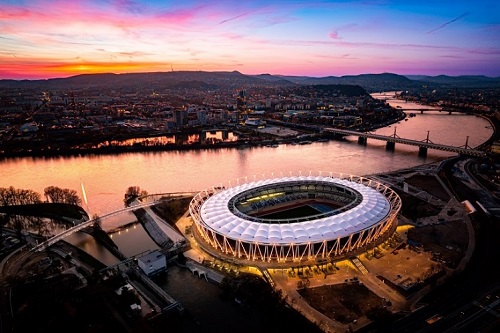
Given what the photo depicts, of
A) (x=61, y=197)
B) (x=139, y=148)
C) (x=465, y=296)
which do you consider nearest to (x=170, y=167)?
(x=139, y=148)

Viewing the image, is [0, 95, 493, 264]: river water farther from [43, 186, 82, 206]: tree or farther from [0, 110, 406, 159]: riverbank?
[0, 110, 406, 159]: riverbank

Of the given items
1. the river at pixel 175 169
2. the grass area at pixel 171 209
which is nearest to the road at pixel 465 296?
Result: the river at pixel 175 169

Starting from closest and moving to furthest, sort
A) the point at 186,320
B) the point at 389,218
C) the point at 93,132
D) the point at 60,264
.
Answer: the point at 186,320
the point at 60,264
the point at 389,218
the point at 93,132

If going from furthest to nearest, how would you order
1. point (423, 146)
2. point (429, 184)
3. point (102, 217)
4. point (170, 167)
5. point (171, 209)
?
point (423, 146)
point (170, 167)
point (429, 184)
point (171, 209)
point (102, 217)

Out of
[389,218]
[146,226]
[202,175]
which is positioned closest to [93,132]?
[202,175]

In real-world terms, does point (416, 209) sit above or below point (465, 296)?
above

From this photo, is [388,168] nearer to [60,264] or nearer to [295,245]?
[295,245]

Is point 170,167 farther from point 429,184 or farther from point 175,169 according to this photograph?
point 429,184

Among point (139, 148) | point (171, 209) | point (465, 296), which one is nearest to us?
point (465, 296)
